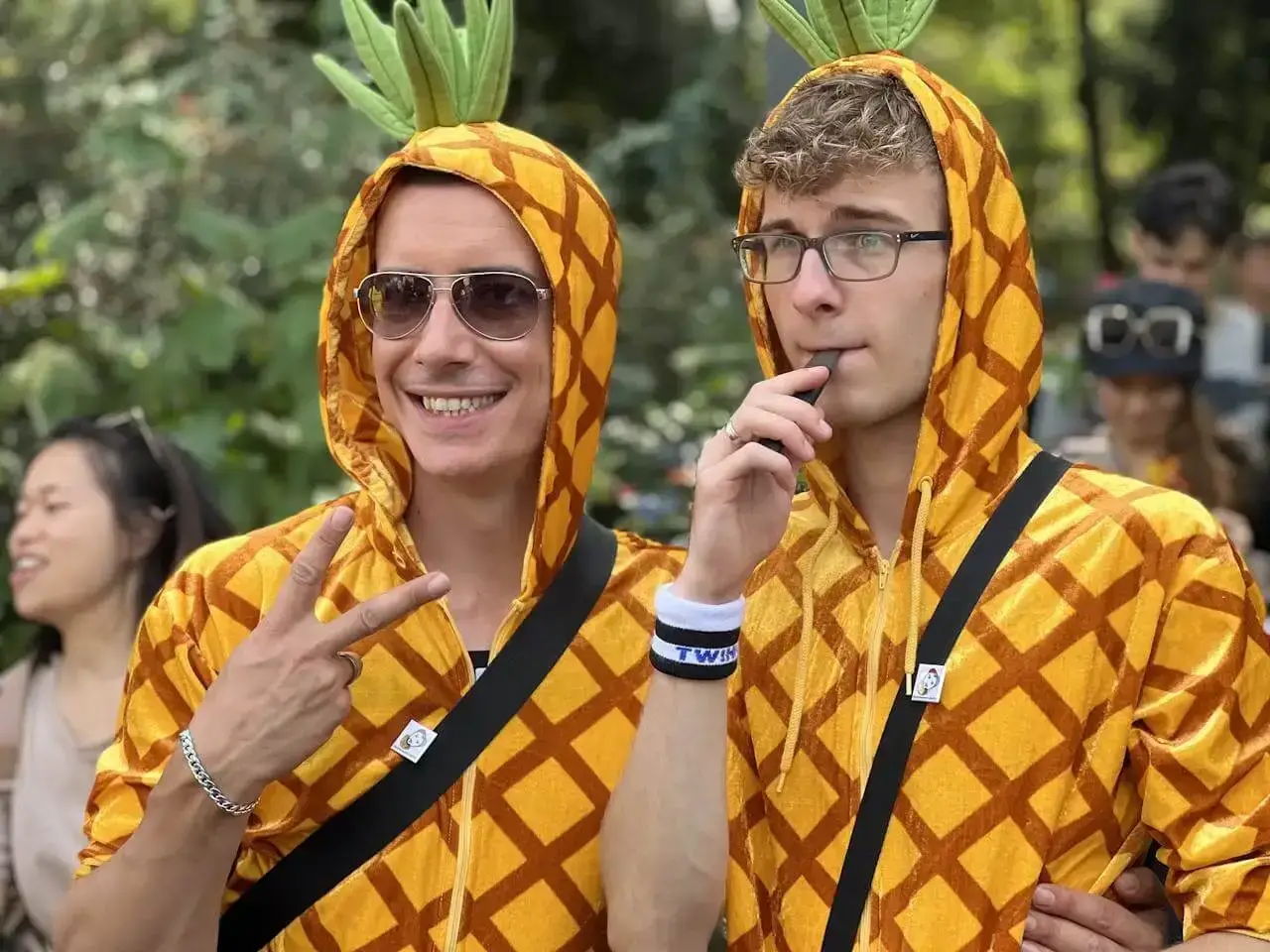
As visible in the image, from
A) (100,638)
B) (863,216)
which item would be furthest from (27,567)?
(863,216)

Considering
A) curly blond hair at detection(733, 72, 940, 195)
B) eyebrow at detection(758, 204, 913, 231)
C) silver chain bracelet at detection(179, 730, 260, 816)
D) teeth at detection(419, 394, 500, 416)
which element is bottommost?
silver chain bracelet at detection(179, 730, 260, 816)

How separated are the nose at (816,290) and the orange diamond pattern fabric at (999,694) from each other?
17 cm

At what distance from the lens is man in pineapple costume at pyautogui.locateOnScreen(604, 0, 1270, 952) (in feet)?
7.32

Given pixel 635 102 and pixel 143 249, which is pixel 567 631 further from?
pixel 635 102

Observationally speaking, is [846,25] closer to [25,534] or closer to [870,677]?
[870,677]

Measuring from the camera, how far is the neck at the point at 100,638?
392 centimetres

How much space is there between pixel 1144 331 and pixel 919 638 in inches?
95.5

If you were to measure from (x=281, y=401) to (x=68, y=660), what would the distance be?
5.96ft

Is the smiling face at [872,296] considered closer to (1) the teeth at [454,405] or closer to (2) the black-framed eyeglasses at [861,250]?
(2) the black-framed eyeglasses at [861,250]

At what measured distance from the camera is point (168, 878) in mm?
2311

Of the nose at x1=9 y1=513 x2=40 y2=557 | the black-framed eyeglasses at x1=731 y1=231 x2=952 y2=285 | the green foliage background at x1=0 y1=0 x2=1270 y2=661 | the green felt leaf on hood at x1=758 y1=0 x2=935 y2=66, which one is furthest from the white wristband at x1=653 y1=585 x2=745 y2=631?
the green foliage background at x1=0 y1=0 x2=1270 y2=661

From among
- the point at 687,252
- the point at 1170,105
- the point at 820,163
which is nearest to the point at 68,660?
the point at 820,163

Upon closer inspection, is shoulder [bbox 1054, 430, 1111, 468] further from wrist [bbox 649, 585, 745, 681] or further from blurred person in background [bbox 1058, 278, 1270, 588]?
wrist [bbox 649, 585, 745, 681]

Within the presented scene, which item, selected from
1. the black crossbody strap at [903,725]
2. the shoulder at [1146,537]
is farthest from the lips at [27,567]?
the shoulder at [1146,537]
